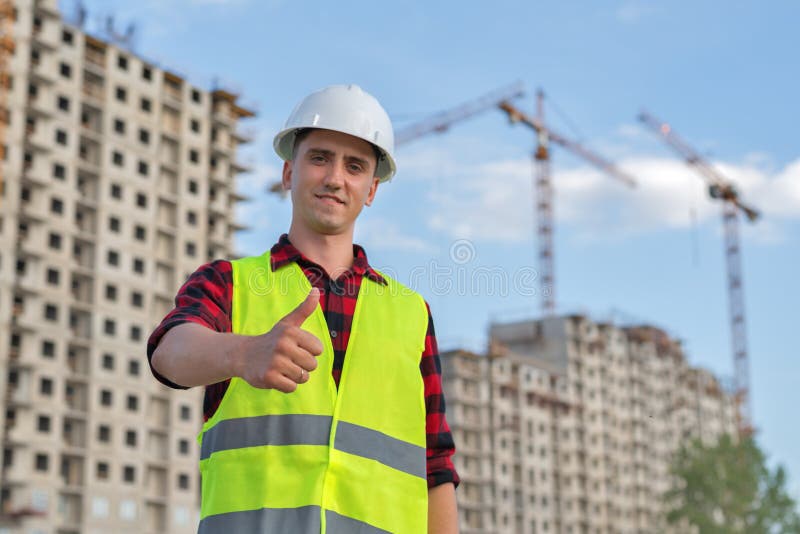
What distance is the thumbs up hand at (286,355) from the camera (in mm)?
2713

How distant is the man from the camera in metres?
3.29

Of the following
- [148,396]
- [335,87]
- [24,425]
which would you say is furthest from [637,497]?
[335,87]

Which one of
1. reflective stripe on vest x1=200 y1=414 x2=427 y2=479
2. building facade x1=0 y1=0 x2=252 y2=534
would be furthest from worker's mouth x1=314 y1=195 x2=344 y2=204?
building facade x1=0 y1=0 x2=252 y2=534

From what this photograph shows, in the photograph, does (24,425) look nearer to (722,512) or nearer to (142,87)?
(142,87)

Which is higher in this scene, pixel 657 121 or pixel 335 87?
pixel 657 121

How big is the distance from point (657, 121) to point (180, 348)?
139m

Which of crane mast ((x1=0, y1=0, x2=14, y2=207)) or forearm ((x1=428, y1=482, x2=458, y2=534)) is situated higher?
crane mast ((x1=0, y1=0, x2=14, y2=207))

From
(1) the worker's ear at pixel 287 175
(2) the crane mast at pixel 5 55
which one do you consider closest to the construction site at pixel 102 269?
(2) the crane mast at pixel 5 55

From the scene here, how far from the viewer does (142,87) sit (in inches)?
3017

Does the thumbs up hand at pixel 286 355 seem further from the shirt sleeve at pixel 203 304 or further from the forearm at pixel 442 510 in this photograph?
the forearm at pixel 442 510

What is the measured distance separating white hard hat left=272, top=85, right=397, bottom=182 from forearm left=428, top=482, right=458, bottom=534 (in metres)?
1.17

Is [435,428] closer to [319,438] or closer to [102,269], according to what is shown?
[319,438]


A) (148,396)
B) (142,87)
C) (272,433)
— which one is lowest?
(272,433)

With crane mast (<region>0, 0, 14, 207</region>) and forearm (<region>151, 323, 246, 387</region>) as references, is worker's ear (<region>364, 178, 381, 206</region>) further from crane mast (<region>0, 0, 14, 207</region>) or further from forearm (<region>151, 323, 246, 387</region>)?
crane mast (<region>0, 0, 14, 207</region>)
